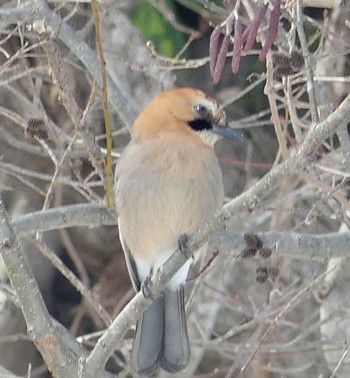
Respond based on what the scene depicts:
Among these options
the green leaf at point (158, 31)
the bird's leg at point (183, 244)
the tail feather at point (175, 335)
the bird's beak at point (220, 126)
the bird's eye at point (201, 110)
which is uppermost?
the green leaf at point (158, 31)

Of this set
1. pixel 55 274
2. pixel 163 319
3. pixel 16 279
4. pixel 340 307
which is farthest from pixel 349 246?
pixel 55 274

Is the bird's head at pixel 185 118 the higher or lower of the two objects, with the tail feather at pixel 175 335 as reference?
higher

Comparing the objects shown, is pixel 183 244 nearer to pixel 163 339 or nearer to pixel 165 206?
pixel 165 206

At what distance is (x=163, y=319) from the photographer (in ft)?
10.8

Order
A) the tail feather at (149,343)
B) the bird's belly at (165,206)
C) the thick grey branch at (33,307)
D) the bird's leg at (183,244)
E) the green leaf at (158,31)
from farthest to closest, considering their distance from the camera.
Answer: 1. the green leaf at (158,31)
2. the tail feather at (149,343)
3. the bird's belly at (165,206)
4. the bird's leg at (183,244)
5. the thick grey branch at (33,307)

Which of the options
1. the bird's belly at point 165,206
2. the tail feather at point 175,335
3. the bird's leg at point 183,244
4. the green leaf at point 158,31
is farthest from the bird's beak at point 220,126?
the green leaf at point 158,31

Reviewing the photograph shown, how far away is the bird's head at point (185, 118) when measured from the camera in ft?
10.1

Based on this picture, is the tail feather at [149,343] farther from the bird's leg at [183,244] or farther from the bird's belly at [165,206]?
the bird's leg at [183,244]

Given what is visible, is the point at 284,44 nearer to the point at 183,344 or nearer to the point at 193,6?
the point at 183,344

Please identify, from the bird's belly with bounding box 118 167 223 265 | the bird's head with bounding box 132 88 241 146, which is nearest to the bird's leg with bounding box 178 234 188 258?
the bird's belly with bounding box 118 167 223 265

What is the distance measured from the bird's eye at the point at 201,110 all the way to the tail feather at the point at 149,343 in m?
0.72

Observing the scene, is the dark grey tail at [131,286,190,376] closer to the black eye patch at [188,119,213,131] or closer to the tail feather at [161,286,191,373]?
the tail feather at [161,286,191,373]

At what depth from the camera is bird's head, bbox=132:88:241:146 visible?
3.07 m

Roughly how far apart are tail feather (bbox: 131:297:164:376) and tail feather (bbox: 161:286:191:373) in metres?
0.02
